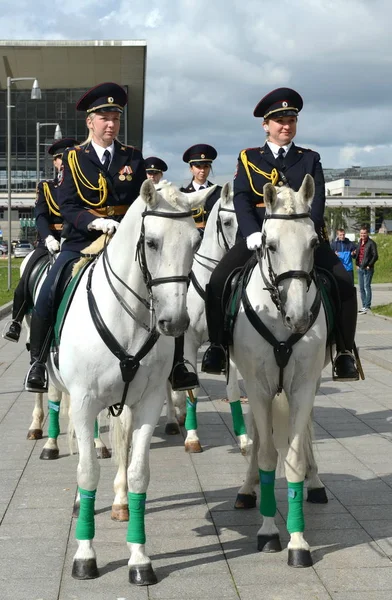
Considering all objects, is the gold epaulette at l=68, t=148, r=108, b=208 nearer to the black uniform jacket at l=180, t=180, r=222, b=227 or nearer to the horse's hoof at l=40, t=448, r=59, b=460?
the horse's hoof at l=40, t=448, r=59, b=460

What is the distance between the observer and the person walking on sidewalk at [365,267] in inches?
1050

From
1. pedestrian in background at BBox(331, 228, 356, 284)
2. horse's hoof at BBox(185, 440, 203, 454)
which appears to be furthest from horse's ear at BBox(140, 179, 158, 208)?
pedestrian in background at BBox(331, 228, 356, 284)

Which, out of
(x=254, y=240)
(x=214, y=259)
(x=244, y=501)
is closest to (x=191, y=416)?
(x=214, y=259)

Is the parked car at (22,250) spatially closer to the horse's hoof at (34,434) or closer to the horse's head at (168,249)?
the horse's hoof at (34,434)

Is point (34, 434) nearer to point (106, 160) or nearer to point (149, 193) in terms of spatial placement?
point (106, 160)

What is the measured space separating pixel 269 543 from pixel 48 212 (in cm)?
569

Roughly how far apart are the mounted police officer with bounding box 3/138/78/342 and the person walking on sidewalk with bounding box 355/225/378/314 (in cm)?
1684

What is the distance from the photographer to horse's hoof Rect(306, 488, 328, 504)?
24.2 ft

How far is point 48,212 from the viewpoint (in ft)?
35.0

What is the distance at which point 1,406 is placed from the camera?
1207 cm

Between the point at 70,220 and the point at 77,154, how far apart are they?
0.52 m

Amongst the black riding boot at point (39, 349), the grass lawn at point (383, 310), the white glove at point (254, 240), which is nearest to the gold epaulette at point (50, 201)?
the black riding boot at point (39, 349)

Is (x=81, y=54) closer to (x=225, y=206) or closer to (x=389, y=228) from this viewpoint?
(x=389, y=228)

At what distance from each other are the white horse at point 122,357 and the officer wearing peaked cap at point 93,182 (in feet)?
2.76
